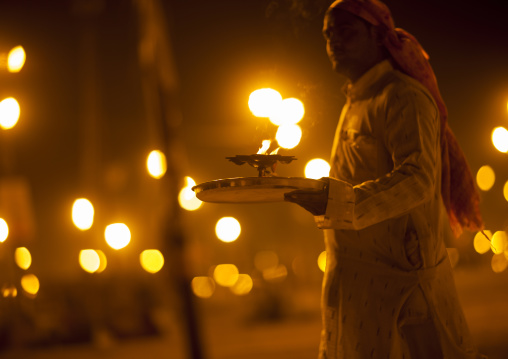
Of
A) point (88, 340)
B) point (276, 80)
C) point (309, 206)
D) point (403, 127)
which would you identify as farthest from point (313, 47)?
point (88, 340)

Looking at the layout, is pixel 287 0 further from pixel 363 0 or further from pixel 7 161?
pixel 7 161

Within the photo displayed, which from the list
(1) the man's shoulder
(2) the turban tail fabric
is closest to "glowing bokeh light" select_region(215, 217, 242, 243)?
(2) the turban tail fabric

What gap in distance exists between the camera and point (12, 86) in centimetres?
975

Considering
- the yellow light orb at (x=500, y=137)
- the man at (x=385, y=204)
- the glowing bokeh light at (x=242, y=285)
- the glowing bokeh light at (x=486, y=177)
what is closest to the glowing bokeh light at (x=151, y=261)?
the glowing bokeh light at (x=242, y=285)

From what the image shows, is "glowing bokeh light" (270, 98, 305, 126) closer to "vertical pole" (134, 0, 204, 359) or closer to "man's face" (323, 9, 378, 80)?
"man's face" (323, 9, 378, 80)

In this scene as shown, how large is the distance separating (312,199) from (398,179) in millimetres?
379

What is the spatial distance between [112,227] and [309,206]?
22.4 meters

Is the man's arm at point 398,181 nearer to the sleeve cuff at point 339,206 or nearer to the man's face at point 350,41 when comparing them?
the sleeve cuff at point 339,206

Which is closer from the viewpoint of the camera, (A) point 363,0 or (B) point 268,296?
(A) point 363,0

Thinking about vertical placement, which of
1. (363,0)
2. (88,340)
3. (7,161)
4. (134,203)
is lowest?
(88,340)

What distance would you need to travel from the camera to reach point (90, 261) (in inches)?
677

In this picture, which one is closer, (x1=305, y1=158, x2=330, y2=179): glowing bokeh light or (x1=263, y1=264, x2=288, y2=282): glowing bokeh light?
(x1=305, y1=158, x2=330, y2=179): glowing bokeh light

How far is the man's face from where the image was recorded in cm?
321

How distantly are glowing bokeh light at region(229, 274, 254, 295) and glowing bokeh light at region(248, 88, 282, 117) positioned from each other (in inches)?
1261
